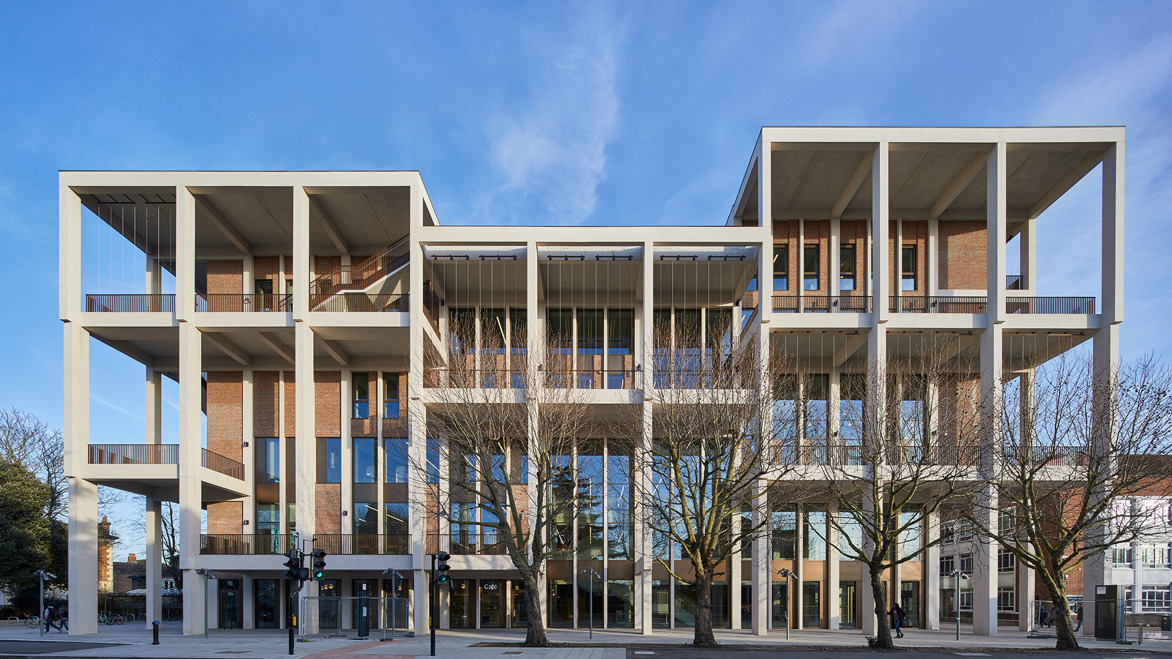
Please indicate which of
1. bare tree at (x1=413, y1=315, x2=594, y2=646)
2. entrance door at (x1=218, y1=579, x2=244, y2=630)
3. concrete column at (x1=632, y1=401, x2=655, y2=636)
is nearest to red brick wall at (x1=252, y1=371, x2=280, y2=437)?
entrance door at (x1=218, y1=579, x2=244, y2=630)

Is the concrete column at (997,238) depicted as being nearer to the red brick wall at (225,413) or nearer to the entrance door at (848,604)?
the entrance door at (848,604)

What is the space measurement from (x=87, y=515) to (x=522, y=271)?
18312 millimetres

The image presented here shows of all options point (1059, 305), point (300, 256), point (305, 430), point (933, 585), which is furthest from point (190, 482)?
point (1059, 305)

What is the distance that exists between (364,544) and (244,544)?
14.6 feet

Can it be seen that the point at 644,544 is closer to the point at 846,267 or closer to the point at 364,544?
the point at 364,544

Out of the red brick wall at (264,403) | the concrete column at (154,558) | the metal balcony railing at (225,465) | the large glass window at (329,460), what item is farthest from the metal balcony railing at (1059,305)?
the concrete column at (154,558)

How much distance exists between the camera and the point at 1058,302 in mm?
28641

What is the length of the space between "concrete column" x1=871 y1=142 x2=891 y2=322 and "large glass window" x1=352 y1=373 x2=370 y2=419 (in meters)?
20.8

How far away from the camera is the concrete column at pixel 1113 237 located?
27.3 metres

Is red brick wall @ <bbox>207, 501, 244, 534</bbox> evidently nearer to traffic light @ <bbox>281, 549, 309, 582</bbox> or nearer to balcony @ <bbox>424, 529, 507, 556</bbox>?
balcony @ <bbox>424, 529, 507, 556</bbox>

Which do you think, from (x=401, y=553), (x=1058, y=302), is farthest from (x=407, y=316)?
(x=1058, y=302)

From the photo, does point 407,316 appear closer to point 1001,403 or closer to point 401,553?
point 401,553

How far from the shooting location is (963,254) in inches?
1294

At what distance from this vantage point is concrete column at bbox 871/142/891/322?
27.5 m
